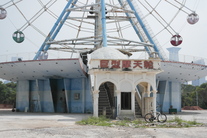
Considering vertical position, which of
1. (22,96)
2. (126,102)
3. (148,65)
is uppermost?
(148,65)

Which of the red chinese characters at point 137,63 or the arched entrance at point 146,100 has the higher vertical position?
the red chinese characters at point 137,63

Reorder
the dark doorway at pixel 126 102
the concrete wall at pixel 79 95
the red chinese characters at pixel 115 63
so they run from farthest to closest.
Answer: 1. the concrete wall at pixel 79 95
2. the dark doorway at pixel 126 102
3. the red chinese characters at pixel 115 63

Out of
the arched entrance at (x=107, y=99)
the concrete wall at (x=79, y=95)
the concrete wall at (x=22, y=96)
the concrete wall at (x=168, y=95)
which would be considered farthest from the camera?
the concrete wall at (x=168, y=95)

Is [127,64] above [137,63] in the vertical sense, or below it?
below

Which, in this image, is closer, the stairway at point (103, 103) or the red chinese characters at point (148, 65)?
the red chinese characters at point (148, 65)

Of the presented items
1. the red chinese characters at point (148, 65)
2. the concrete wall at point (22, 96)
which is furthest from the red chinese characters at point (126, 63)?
the concrete wall at point (22, 96)

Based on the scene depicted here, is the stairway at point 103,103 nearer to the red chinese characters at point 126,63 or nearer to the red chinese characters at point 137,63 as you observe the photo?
the red chinese characters at point 126,63

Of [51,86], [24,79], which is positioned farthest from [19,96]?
[51,86]

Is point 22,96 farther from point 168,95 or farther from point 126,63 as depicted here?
point 126,63

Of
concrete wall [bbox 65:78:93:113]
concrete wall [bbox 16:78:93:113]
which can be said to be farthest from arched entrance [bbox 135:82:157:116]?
concrete wall [bbox 16:78:93:113]

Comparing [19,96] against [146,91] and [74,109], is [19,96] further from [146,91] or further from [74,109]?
[146,91]

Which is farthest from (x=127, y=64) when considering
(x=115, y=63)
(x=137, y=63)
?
(x=115, y=63)

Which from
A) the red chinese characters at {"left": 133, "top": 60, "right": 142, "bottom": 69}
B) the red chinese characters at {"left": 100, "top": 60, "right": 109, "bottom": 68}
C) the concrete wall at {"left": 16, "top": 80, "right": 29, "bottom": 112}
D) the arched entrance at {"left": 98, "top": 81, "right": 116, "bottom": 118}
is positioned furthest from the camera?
the concrete wall at {"left": 16, "top": 80, "right": 29, "bottom": 112}

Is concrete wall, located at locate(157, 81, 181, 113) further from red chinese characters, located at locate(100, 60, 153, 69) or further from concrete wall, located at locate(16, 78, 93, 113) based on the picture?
red chinese characters, located at locate(100, 60, 153, 69)
